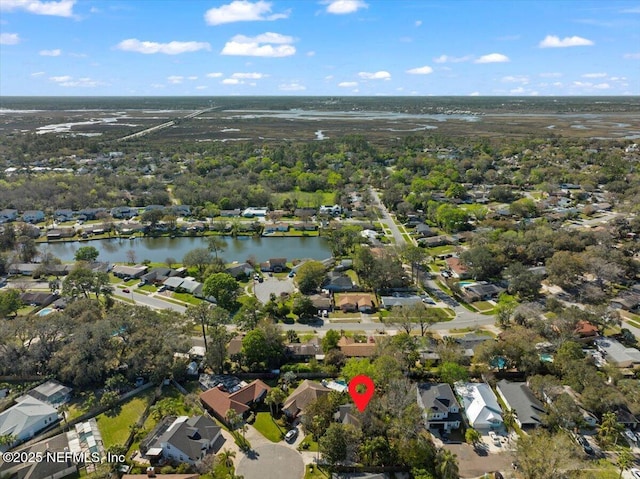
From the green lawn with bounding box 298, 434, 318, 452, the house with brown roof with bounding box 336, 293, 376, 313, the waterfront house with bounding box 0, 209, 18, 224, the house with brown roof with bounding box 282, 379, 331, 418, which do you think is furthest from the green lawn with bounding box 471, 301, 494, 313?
the waterfront house with bounding box 0, 209, 18, 224

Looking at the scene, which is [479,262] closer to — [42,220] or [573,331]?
[573,331]

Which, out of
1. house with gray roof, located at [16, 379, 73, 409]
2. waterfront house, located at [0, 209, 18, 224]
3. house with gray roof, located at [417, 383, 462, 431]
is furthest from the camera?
waterfront house, located at [0, 209, 18, 224]

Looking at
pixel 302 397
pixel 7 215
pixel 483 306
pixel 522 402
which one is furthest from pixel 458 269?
pixel 7 215

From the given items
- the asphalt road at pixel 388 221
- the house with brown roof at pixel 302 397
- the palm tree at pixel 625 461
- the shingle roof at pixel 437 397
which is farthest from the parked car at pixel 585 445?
the asphalt road at pixel 388 221

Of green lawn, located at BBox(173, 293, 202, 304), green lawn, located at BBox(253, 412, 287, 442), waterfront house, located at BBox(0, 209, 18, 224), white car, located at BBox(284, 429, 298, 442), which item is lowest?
green lawn, located at BBox(253, 412, 287, 442)

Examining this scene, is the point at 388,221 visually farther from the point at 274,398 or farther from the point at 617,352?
the point at 274,398

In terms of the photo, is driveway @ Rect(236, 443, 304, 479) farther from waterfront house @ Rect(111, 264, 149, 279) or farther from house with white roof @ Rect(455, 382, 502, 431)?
waterfront house @ Rect(111, 264, 149, 279)

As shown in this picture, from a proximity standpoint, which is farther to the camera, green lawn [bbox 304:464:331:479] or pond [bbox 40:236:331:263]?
pond [bbox 40:236:331:263]
